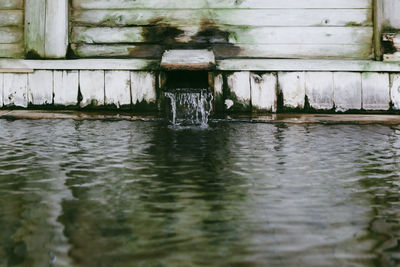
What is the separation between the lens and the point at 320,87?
424 centimetres

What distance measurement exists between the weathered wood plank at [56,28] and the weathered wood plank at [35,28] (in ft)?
0.15

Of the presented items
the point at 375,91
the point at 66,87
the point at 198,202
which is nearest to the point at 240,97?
the point at 375,91

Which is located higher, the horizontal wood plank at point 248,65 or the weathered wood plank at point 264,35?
the weathered wood plank at point 264,35

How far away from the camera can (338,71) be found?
167 inches

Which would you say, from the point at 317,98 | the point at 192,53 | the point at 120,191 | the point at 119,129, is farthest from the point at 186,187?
the point at 317,98

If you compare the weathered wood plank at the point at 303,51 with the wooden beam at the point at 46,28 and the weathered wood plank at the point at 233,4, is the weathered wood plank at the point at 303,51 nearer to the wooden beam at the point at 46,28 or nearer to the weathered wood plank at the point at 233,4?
the weathered wood plank at the point at 233,4

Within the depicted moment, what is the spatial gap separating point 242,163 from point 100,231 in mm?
1054

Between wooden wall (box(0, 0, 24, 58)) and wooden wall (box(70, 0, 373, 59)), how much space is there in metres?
0.92

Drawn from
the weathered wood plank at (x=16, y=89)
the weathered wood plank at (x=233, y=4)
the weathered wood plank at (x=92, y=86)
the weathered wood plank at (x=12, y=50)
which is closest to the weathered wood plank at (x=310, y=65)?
the weathered wood plank at (x=233, y=4)

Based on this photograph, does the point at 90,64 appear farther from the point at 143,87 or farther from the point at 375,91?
the point at 375,91

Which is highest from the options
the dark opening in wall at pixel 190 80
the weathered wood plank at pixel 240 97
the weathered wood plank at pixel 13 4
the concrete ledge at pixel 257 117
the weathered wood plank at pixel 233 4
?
the weathered wood plank at pixel 13 4

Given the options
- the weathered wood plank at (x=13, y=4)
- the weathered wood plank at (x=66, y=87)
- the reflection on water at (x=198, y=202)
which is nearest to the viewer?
the reflection on water at (x=198, y=202)

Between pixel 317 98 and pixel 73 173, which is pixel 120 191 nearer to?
pixel 73 173

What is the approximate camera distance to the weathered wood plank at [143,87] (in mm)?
4281
